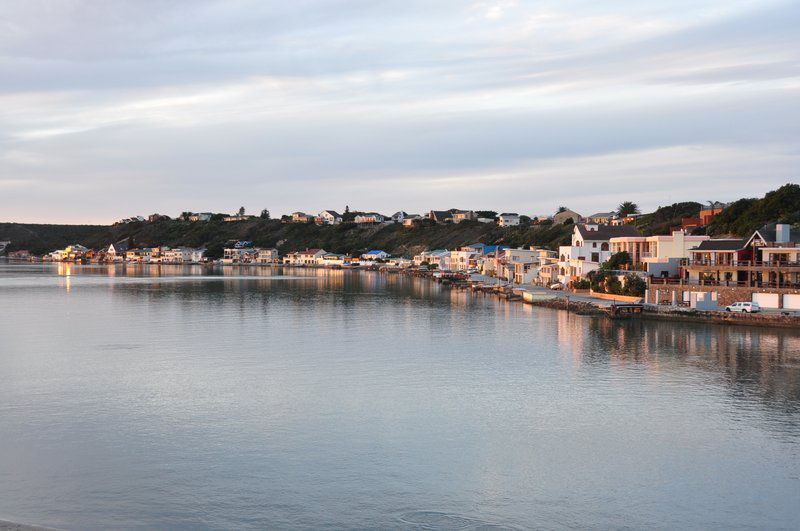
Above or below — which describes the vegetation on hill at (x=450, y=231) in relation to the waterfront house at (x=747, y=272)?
above

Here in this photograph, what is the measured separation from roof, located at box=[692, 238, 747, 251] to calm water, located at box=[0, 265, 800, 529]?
10.3 m

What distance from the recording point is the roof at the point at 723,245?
45406 mm

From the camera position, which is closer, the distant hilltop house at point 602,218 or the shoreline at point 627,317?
the shoreline at point 627,317

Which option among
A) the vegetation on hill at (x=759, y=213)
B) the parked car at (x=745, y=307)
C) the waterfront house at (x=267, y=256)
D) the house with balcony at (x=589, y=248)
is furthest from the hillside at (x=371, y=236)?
the parked car at (x=745, y=307)

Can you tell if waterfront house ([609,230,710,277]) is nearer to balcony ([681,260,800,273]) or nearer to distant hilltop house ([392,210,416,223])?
balcony ([681,260,800,273])

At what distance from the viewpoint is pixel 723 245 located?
4616cm

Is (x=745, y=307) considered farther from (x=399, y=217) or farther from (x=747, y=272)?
(x=399, y=217)

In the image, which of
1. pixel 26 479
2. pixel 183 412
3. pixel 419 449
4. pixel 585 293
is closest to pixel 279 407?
pixel 183 412

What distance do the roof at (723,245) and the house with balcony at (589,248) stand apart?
39.5 feet

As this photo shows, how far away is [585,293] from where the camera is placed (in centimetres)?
5812

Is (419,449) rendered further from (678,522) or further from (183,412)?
(183,412)

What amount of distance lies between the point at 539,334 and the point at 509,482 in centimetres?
2351

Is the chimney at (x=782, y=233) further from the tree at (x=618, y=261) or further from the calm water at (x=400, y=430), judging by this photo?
the tree at (x=618, y=261)

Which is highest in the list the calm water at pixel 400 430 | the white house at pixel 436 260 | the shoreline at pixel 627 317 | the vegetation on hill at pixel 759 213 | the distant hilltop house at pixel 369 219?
the distant hilltop house at pixel 369 219
